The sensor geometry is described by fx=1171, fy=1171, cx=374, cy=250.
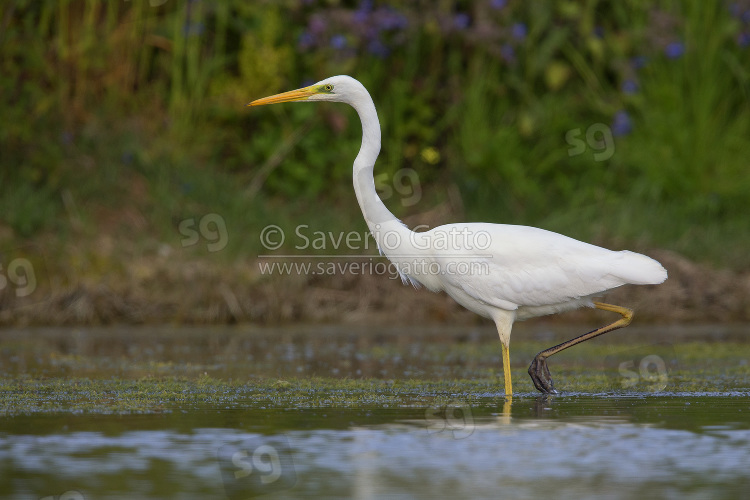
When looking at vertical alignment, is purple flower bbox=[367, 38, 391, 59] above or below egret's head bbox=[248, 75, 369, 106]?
above

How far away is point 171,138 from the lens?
1298 centimetres

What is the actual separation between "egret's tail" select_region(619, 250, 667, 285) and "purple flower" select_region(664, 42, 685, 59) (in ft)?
18.6

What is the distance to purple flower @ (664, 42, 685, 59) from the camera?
1270 cm

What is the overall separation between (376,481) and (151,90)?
9.67 meters

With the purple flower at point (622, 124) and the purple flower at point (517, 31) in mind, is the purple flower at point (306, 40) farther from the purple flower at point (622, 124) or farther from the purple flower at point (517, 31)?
the purple flower at point (622, 124)

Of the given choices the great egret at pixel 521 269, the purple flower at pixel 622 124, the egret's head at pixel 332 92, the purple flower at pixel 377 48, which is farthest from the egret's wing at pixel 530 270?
the purple flower at pixel 377 48

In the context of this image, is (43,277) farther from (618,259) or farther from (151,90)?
(618,259)

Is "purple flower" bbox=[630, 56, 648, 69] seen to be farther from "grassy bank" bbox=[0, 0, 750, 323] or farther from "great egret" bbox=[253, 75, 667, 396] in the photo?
"great egret" bbox=[253, 75, 667, 396]

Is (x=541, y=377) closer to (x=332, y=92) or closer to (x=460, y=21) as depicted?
(x=332, y=92)

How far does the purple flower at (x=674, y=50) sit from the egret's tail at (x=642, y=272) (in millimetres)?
5664

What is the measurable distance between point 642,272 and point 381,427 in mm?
2537

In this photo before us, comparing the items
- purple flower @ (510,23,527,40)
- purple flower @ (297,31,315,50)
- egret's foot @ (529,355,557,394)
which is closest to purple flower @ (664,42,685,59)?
purple flower @ (510,23,527,40)

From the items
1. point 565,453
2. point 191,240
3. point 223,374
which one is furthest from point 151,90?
point 565,453

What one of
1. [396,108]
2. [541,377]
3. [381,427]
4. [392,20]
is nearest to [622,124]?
[396,108]
